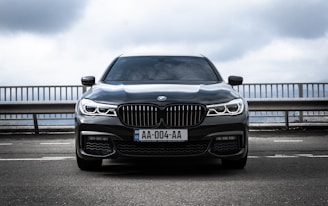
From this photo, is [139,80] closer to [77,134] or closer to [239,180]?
[77,134]

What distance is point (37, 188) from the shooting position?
578cm

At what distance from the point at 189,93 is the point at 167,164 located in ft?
5.25

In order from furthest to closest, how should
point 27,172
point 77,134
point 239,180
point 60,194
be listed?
point 27,172
point 77,134
point 239,180
point 60,194

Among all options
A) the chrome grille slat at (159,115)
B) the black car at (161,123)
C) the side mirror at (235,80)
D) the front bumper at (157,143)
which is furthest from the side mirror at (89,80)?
the side mirror at (235,80)

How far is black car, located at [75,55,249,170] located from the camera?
645 centimetres

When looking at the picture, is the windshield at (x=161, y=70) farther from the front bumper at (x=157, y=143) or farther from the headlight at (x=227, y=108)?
the front bumper at (x=157, y=143)

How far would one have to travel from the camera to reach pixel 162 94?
21.8 ft

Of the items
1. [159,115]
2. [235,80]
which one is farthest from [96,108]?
[235,80]

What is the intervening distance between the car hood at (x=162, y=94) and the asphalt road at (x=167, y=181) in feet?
2.83

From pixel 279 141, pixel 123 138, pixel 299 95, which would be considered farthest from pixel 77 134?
pixel 299 95

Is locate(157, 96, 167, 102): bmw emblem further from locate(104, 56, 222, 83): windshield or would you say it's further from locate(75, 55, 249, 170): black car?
locate(104, 56, 222, 83): windshield

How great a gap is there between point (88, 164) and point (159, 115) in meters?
1.26

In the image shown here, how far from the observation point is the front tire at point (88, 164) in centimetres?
712

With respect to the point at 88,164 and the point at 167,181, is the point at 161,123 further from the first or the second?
the point at 88,164
